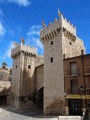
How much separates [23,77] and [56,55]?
10720 millimetres

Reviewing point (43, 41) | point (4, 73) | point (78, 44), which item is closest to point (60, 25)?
point (43, 41)

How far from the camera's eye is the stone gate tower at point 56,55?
23.5m

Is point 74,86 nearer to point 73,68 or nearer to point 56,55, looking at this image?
point 73,68

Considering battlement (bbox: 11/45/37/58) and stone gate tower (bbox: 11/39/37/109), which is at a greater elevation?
battlement (bbox: 11/45/37/58)

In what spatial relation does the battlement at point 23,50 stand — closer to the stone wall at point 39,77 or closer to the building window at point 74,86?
the stone wall at point 39,77

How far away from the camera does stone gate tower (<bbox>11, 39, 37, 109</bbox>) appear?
31625mm

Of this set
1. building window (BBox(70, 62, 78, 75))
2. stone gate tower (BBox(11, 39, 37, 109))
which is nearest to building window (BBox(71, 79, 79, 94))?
building window (BBox(70, 62, 78, 75))

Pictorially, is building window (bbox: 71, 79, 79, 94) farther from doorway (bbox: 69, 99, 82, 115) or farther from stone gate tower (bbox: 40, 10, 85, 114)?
stone gate tower (bbox: 40, 10, 85, 114)

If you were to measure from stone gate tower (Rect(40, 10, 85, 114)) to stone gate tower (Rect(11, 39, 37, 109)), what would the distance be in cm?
736

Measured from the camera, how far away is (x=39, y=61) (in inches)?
1474

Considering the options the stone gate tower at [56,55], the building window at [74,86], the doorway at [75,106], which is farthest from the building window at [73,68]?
the doorway at [75,106]

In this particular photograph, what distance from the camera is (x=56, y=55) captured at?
993 inches

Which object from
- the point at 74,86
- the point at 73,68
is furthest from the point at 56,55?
the point at 74,86

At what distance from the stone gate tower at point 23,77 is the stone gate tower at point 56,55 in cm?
736
